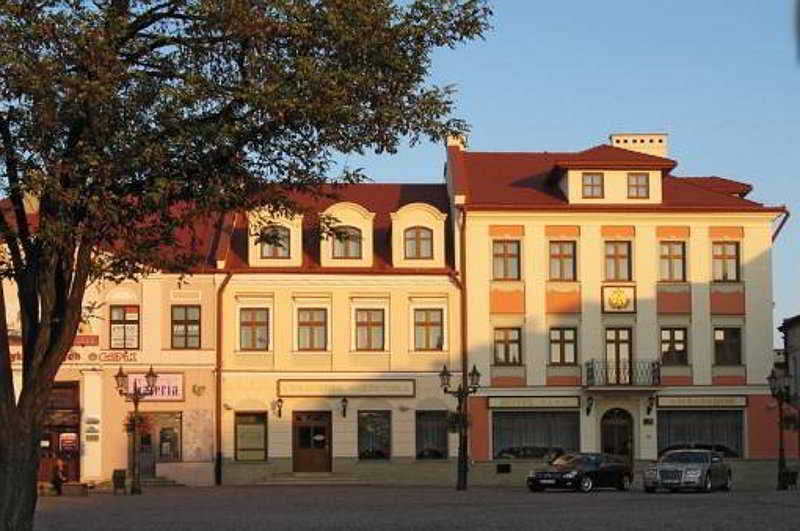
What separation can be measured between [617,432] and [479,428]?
5.57 meters

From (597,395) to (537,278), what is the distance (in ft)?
17.0

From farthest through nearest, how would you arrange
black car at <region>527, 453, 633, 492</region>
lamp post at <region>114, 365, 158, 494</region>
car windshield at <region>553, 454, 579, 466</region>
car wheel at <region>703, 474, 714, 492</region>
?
lamp post at <region>114, 365, 158, 494</region>, car windshield at <region>553, 454, 579, 466</region>, black car at <region>527, 453, 633, 492</region>, car wheel at <region>703, 474, 714, 492</region>

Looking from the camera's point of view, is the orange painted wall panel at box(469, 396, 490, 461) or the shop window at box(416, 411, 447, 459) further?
the shop window at box(416, 411, 447, 459)

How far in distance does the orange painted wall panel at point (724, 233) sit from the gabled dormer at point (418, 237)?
35.5 ft

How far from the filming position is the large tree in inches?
627

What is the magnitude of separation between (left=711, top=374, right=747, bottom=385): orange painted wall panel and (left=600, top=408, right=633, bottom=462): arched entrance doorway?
3.75m

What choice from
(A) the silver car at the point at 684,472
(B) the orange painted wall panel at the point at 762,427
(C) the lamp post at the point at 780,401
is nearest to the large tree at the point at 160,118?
(A) the silver car at the point at 684,472

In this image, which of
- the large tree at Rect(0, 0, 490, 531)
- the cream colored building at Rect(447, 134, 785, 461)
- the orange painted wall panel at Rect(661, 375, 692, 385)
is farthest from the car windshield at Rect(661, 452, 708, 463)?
the large tree at Rect(0, 0, 490, 531)

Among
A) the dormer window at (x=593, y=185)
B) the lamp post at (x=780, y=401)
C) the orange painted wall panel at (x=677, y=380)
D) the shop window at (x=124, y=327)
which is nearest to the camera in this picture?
the lamp post at (x=780, y=401)

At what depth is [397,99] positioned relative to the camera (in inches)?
679

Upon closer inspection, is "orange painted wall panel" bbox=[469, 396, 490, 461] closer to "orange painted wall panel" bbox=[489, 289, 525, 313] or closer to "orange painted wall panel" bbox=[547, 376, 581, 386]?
"orange painted wall panel" bbox=[547, 376, 581, 386]

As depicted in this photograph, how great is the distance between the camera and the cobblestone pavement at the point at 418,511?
26.4m

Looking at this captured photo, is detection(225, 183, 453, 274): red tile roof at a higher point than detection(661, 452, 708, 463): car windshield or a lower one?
higher

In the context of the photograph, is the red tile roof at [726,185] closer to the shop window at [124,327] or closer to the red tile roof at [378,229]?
the red tile roof at [378,229]
